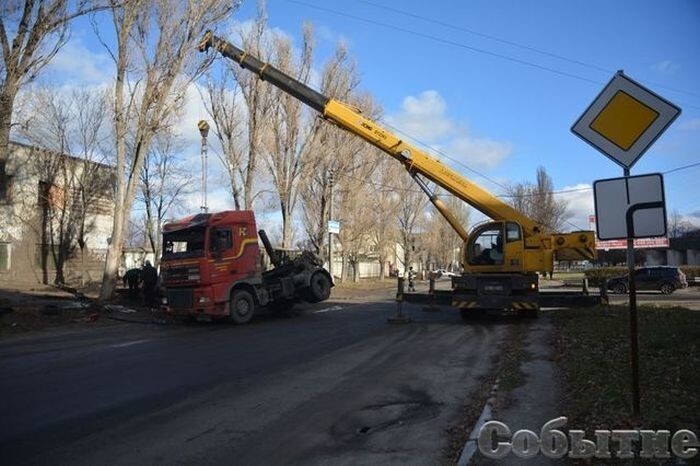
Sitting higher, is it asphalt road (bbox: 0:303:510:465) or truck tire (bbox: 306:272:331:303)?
truck tire (bbox: 306:272:331:303)

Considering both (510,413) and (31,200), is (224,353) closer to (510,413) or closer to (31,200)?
(510,413)

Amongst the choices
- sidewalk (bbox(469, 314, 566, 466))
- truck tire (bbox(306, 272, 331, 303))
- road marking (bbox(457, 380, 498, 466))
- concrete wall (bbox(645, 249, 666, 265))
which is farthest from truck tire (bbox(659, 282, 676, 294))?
concrete wall (bbox(645, 249, 666, 265))

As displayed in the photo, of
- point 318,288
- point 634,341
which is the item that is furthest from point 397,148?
point 634,341

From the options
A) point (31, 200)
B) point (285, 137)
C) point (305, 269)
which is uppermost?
point (285, 137)

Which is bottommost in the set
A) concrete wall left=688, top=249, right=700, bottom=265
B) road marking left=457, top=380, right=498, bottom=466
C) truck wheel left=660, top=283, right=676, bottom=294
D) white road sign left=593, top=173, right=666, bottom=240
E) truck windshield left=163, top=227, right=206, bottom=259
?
road marking left=457, top=380, right=498, bottom=466

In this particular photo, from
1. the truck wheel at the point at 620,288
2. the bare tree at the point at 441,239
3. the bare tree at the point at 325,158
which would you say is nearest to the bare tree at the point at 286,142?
the bare tree at the point at 325,158

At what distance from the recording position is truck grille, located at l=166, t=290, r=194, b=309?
18297mm

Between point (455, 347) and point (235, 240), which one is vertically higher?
point (235, 240)

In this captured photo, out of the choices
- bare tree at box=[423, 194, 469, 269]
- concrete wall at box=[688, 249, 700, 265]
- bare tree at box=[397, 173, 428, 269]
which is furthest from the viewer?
bare tree at box=[423, 194, 469, 269]

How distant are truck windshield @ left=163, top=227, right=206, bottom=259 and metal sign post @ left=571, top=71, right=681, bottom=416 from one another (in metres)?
13.9

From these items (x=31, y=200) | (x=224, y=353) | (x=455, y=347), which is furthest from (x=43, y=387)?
(x=31, y=200)

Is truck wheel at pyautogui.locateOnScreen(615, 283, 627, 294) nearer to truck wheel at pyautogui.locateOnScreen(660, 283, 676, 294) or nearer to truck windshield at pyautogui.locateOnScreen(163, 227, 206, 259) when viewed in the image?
truck wheel at pyautogui.locateOnScreen(660, 283, 676, 294)

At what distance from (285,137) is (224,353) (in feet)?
79.6

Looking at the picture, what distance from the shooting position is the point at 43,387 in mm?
8812
